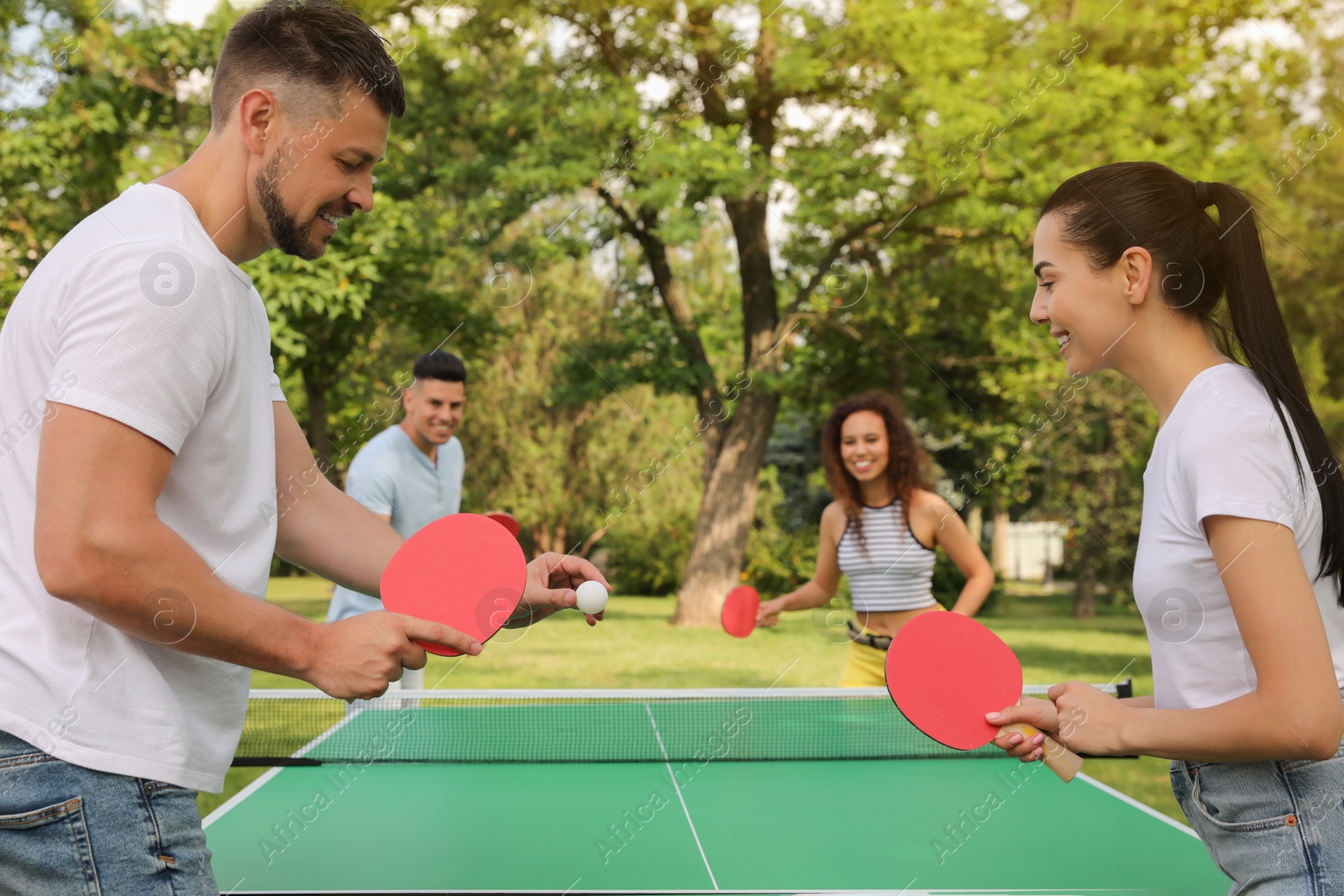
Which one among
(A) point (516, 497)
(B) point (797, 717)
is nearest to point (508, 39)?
(A) point (516, 497)

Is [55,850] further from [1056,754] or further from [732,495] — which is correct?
[732,495]

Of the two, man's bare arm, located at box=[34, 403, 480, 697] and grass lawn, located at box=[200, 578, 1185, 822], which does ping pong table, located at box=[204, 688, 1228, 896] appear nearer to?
man's bare arm, located at box=[34, 403, 480, 697]

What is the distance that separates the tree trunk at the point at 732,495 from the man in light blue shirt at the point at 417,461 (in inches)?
478

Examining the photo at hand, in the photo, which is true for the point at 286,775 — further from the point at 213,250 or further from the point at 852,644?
the point at 213,250

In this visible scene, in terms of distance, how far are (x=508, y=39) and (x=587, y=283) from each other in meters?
8.24

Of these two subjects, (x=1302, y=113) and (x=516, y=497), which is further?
(x=516, y=497)

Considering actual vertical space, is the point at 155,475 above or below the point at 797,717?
above

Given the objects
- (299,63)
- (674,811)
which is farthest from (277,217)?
(674,811)

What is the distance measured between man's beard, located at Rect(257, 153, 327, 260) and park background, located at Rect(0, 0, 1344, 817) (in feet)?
37.3

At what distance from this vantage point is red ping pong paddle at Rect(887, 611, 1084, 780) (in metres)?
2.23

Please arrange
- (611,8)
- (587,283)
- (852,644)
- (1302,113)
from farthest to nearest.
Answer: (587,283)
(1302,113)
(611,8)
(852,644)

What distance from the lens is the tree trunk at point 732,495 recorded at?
18750 millimetres

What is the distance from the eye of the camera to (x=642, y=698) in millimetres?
5395

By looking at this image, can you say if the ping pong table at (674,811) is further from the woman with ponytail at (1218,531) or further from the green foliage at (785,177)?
the green foliage at (785,177)
